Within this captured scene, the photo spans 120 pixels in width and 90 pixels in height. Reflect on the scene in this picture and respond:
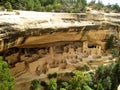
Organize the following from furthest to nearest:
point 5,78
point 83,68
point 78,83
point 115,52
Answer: point 115,52, point 83,68, point 78,83, point 5,78

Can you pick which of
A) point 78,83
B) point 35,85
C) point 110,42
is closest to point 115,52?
point 110,42

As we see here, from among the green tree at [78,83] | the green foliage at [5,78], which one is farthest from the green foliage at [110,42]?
the green foliage at [5,78]

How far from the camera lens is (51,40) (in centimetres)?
1852

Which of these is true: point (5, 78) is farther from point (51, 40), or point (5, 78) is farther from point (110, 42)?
point (110, 42)

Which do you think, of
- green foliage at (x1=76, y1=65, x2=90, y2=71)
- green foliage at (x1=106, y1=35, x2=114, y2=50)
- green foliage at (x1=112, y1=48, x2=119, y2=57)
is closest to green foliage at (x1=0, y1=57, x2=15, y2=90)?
green foliage at (x1=76, y1=65, x2=90, y2=71)

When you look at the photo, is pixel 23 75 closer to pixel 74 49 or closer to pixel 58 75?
pixel 58 75

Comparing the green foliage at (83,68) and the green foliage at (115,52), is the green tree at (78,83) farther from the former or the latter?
the green foliage at (115,52)

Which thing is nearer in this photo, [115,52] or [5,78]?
[5,78]

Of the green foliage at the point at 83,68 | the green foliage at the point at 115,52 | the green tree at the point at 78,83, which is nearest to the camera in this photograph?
the green tree at the point at 78,83

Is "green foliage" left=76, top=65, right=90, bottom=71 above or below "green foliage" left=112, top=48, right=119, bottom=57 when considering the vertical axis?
below

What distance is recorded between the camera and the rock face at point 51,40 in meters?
15.2

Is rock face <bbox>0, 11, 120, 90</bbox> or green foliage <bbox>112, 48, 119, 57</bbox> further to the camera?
green foliage <bbox>112, 48, 119, 57</bbox>

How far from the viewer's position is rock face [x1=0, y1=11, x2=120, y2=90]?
1521 cm

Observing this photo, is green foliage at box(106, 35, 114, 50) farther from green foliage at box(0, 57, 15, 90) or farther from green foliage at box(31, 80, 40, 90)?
green foliage at box(0, 57, 15, 90)
